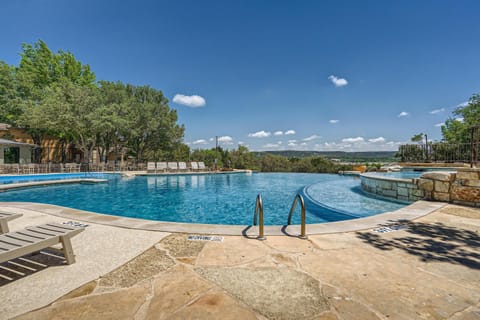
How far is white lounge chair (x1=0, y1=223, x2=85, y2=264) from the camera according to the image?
1.89 meters

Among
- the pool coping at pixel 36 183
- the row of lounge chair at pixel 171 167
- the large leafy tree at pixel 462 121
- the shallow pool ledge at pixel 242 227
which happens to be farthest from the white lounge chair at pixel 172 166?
the large leafy tree at pixel 462 121

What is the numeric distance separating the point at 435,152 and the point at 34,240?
17.2 m

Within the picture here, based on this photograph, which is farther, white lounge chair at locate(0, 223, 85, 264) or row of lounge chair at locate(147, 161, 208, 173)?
row of lounge chair at locate(147, 161, 208, 173)

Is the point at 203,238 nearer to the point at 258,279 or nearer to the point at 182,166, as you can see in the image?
the point at 258,279

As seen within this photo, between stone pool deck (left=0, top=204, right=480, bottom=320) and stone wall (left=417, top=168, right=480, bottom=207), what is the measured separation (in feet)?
9.41

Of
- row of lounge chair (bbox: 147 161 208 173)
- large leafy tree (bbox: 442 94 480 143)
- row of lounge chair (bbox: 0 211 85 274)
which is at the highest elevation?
large leafy tree (bbox: 442 94 480 143)

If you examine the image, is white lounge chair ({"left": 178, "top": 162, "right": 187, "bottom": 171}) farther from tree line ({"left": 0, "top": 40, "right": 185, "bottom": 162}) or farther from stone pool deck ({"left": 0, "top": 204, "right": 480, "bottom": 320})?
stone pool deck ({"left": 0, "top": 204, "right": 480, "bottom": 320})

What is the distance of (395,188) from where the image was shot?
22.7ft

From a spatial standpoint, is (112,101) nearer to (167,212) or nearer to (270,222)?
(167,212)

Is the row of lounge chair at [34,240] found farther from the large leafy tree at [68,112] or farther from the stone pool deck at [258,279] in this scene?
the large leafy tree at [68,112]

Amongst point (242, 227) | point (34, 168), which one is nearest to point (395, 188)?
point (242, 227)

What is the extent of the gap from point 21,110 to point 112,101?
8.00m

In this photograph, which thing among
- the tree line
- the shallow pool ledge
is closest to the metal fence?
the shallow pool ledge

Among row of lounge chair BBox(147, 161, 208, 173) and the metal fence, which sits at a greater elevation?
the metal fence
